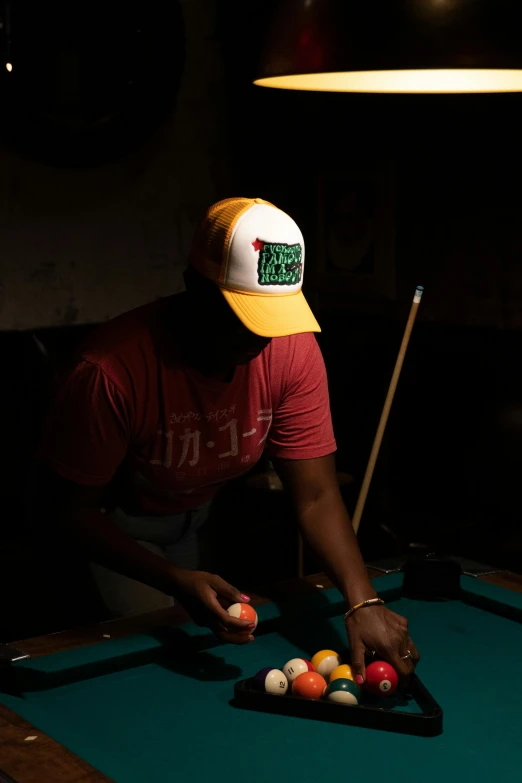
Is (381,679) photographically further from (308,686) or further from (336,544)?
(336,544)

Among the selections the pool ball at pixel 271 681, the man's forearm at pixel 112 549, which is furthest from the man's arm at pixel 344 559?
the man's forearm at pixel 112 549

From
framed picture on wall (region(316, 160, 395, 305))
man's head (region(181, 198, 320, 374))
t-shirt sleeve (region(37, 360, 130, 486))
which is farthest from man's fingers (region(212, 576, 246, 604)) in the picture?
framed picture on wall (region(316, 160, 395, 305))

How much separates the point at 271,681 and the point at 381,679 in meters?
0.18

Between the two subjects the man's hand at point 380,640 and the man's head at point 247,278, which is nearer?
the man's hand at point 380,640

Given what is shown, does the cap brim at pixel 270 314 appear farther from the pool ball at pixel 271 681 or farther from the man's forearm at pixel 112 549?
the pool ball at pixel 271 681

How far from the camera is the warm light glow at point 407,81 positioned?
6.87 ft

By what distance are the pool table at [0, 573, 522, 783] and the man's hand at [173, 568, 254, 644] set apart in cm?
6

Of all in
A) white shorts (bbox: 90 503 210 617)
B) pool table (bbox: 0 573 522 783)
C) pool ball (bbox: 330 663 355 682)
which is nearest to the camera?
pool table (bbox: 0 573 522 783)

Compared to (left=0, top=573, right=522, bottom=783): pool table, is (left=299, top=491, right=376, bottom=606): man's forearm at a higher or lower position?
higher

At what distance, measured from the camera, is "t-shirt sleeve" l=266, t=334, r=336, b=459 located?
2.30 meters

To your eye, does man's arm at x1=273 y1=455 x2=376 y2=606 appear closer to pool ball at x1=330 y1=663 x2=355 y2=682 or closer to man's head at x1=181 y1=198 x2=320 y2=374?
pool ball at x1=330 y1=663 x2=355 y2=682

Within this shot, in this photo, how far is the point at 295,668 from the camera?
5.96 feet

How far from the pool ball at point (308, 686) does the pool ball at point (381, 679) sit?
3.2 inches

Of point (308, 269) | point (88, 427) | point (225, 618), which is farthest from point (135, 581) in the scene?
point (308, 269)
